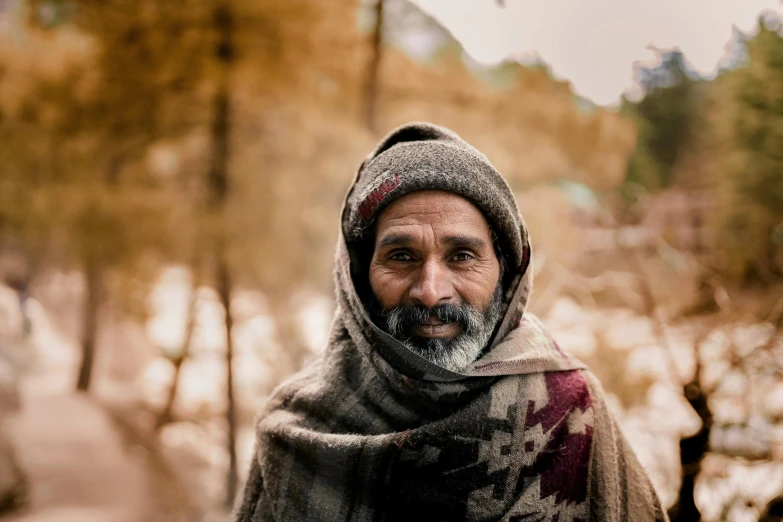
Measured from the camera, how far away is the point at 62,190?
12.7 ft

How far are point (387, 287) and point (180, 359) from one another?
4197 millimetres

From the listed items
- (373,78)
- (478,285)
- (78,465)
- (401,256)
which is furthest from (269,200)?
(478,285)

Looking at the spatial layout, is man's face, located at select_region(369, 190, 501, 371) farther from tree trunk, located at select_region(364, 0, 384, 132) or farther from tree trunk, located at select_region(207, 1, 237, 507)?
tree trunk, located at select_region(207, 1, 237, 507)

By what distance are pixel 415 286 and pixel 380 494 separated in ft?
1.66

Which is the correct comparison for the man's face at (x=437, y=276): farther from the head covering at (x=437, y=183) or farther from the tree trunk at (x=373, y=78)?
the tree trunk at (x=373, y=78)

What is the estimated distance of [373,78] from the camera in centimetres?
395

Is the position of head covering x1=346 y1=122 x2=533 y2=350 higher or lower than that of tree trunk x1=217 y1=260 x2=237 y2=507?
higher

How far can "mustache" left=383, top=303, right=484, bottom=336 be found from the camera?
124 cm

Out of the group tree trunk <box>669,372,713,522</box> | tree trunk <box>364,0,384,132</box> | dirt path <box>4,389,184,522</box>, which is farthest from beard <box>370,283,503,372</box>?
dirt path <box>4,389,184,522</box>

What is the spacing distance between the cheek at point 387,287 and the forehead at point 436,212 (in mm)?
108

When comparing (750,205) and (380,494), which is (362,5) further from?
(380,494)

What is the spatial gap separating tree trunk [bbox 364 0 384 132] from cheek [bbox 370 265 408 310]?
277cm

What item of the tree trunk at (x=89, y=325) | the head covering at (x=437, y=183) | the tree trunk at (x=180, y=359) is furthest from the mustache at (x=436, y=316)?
the tree trunk at (x=89, y=325)

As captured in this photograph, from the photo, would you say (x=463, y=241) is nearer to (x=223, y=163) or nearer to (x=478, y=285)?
(x=478, y=285)
